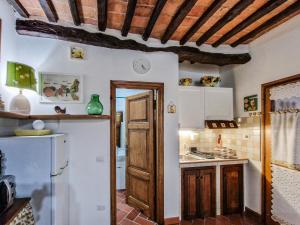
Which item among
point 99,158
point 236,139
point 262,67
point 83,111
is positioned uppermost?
point 262,67

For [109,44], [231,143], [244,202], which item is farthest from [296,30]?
[244,202]

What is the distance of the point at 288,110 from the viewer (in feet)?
8.75

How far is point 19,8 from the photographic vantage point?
7.59 feet

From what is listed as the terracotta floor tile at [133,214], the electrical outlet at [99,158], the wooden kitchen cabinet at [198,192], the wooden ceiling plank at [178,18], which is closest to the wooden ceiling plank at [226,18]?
the wooden ceiling plank at [178,18]

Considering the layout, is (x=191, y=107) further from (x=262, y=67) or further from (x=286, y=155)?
(x=286, y=155)

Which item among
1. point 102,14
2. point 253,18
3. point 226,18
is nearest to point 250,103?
point 253,18

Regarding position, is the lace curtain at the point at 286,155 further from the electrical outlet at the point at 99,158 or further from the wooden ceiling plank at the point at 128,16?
the electrical outlet at the point at 99,158

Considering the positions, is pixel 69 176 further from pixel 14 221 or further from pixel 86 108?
pixel 14 221

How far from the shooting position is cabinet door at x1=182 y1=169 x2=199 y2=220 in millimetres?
3115

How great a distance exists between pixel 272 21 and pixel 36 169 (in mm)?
2988

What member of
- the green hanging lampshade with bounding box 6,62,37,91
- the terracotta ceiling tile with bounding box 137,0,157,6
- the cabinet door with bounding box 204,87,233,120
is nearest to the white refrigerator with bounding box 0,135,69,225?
the green hanging lampshade with bounding box 6,62,37,91

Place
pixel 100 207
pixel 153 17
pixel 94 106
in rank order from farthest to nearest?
pixel 100 207, pixel 94 106, pixel 153 17

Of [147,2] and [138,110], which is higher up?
[147,2]

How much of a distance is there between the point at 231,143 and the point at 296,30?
6.35ft
